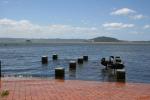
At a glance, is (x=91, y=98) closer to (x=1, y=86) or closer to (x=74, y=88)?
(x=74, y=88)

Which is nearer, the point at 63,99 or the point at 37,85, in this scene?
the point at 63,99

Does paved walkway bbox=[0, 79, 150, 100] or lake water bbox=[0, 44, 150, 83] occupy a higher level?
paved walkway bbox=[0, 79, 150, 100]

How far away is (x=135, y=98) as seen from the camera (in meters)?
12.9

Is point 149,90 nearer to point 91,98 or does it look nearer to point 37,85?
point 91,98

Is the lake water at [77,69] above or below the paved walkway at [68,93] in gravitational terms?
below

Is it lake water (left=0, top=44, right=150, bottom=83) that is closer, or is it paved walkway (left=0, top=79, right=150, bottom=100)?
paved walkway (left=0, top=79, right=150, bottom=100)

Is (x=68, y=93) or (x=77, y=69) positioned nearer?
(x=68, y=93)

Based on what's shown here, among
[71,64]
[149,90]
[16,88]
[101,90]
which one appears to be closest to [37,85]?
[16,88]

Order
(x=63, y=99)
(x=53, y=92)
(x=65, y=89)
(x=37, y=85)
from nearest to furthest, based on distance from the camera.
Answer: (x=63, y=99) < (x=53, y=92) < (x=65, y=89) < (x=37, y=85)

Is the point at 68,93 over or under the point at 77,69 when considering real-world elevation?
over

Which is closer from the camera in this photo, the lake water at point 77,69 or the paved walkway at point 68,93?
the paved walkway at point 68,93

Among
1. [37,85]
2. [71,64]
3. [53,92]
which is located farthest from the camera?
[71,64]

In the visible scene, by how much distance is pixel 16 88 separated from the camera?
48.2ft

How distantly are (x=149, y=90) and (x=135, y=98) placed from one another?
2.69 meters
